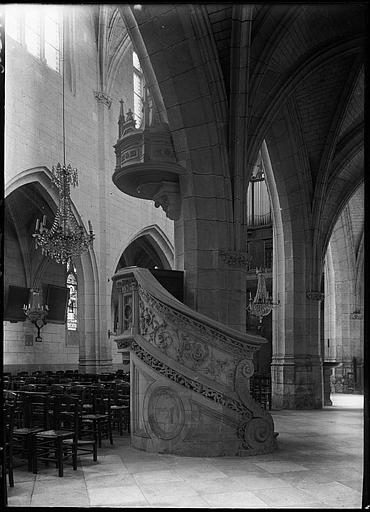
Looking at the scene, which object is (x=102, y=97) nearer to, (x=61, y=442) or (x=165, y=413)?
(x=165, y=413)

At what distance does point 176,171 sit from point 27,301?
13.8 m

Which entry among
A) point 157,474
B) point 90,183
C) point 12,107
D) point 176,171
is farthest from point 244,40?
point 90,183

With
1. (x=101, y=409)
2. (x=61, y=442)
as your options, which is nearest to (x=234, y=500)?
(x=61, y=442)

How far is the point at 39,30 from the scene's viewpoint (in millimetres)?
18938

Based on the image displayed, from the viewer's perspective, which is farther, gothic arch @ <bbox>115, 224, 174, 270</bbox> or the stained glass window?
gothic arch @ <bbox>115, 224, 174, 270</bbox>

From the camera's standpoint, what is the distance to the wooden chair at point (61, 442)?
7.03 meters

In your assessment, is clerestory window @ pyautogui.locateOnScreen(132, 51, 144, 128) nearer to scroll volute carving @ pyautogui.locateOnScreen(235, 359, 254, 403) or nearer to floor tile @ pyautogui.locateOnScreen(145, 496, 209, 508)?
scroll volute carving @ pyautogui.locateOnScreen(235, 359, 254, 403)

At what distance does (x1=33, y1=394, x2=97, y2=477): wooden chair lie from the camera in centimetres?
703

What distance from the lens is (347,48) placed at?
13273 mm

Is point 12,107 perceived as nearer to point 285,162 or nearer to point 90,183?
point 90,183

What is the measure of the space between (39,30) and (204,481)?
15.9 meters

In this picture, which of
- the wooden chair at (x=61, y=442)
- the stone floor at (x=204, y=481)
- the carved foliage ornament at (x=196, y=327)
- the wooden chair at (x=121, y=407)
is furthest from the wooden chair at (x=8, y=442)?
the wooden chair at (x=121, y=407)

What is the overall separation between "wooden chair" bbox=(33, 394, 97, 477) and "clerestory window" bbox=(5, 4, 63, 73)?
12523 mm

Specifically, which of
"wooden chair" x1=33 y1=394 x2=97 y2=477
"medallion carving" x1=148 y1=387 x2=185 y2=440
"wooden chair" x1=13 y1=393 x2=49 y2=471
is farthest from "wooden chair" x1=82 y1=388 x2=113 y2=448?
"medallion carving" x1=148 y1=387 x2=185 y2=440
